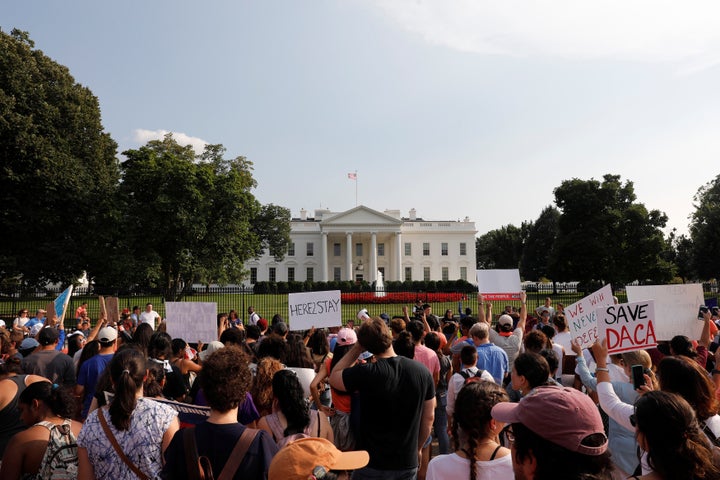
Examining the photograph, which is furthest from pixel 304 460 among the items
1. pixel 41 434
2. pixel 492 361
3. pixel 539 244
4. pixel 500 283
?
pixel 539 244

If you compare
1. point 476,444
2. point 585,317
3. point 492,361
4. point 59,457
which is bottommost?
point 59,457

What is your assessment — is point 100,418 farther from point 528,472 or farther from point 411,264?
point 411,264

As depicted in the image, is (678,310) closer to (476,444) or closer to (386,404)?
(386,404)

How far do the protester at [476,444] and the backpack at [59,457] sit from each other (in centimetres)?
235

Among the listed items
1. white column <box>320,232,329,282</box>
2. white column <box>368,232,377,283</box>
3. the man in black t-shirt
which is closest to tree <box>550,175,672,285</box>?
white column <box>368,232,377,283</box>

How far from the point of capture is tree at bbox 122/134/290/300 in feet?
92.5

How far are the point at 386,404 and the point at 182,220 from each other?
26756 millimetres

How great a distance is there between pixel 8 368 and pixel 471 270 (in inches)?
3068

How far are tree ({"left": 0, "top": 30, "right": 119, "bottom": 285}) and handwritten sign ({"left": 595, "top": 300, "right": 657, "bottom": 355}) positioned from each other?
2614cm

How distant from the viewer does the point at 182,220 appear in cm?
2850

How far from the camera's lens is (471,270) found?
79875mm

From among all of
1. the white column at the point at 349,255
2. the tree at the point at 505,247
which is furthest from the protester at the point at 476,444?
the tree at the point at 505,247

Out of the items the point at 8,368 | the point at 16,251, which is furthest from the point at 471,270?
the point at 8,368

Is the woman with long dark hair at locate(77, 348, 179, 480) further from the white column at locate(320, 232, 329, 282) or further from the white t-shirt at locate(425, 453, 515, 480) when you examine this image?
the white column at locate(320, 232, 329, 282)
